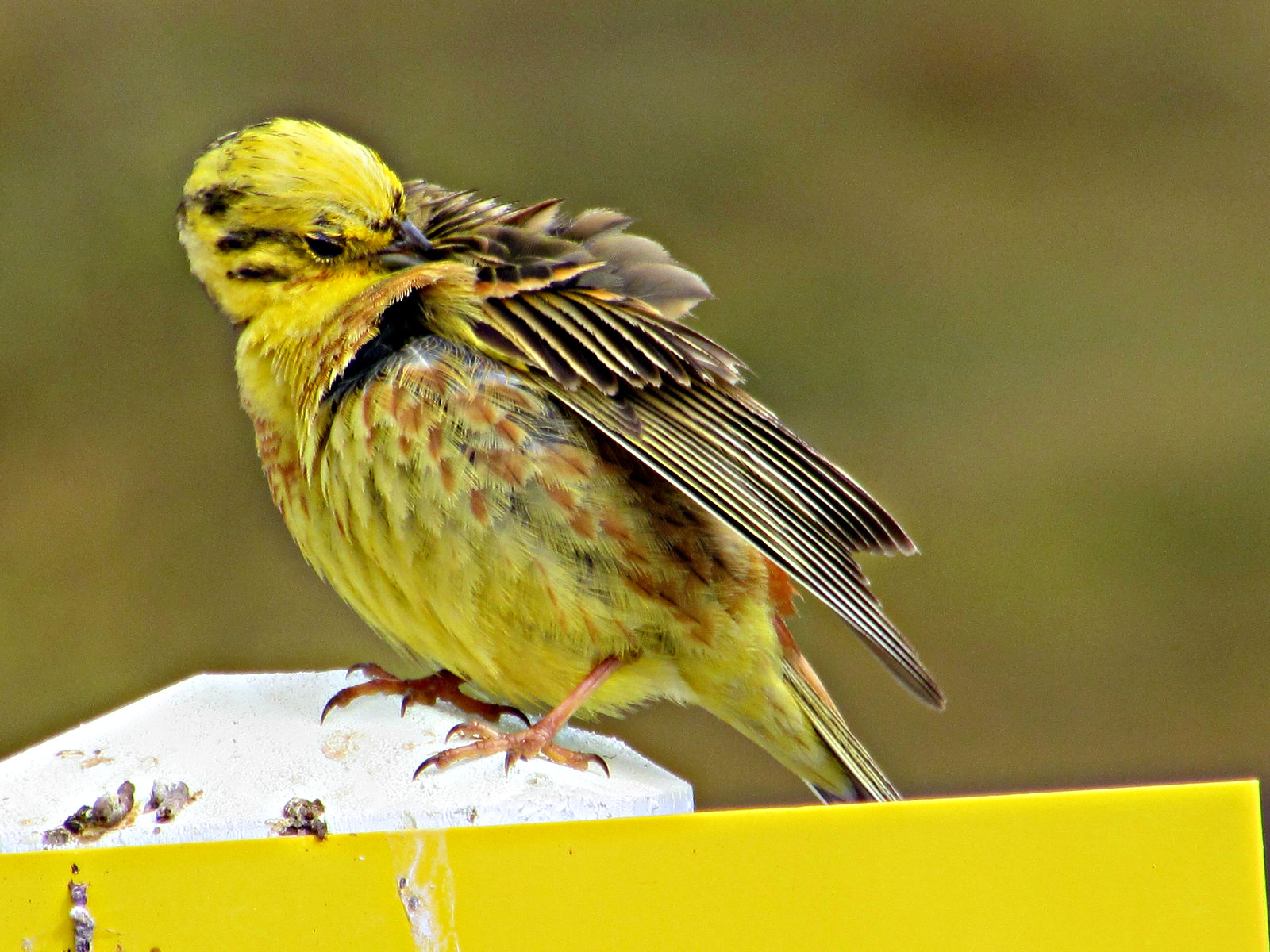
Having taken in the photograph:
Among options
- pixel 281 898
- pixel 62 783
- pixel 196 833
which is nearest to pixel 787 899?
pixel 281 898

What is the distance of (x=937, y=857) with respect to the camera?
6.56ft

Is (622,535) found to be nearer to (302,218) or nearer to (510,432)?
(510,432)

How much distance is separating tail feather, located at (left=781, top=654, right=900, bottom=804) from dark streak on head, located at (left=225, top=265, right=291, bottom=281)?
139 centimetres

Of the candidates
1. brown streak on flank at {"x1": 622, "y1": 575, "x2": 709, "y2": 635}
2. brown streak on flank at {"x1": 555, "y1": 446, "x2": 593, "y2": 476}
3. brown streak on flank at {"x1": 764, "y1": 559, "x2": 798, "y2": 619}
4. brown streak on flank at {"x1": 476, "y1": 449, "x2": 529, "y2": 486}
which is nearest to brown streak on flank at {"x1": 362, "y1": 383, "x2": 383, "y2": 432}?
brown streak on flank at {"x1": 476, "y1": 449, "x2": 529, "y2": 486}

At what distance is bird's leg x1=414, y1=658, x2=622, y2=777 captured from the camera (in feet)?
7.93

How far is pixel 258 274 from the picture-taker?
3289 millimetres

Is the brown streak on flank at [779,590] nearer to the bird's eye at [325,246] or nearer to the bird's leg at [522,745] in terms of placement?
the bird's leg at [522,745]

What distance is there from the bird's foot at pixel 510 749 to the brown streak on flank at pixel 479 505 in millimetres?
395

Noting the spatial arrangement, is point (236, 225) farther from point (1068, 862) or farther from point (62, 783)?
point (1068, 862)

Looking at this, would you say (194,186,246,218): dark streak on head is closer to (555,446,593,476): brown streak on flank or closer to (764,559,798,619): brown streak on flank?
(555,446,593,476): brown streak on flank

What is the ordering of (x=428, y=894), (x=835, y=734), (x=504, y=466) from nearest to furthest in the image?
(x=428, y=894) → (x=504, y=466) → (x=835, y=734)

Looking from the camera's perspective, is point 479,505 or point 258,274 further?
point 258,274

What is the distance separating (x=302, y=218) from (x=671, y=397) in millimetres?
862

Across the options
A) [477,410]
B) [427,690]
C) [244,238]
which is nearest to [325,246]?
[244,238]
